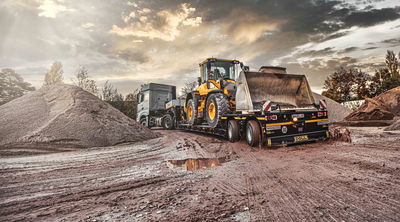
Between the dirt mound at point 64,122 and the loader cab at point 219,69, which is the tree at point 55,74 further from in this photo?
the loader cab at point 219,69

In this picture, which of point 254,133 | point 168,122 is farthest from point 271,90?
point 168,122

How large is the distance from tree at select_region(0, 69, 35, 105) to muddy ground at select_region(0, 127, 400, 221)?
30718 millimetres

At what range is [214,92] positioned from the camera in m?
8.77

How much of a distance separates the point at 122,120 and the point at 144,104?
23.8ft

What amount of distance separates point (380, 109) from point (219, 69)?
11.6m

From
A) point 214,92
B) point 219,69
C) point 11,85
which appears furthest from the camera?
point 11,85

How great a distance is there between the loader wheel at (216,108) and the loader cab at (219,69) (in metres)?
1.38

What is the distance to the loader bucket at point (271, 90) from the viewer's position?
21.9 ft

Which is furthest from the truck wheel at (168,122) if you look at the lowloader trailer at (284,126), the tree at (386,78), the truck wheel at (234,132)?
the tree at (386,78)

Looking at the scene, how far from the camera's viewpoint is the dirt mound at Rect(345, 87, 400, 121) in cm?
1334

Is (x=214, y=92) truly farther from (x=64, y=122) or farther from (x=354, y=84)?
(x=354, y=84)

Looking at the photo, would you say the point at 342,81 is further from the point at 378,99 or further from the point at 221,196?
the point at 221,196

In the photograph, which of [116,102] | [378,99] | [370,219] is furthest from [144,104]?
[378,99]

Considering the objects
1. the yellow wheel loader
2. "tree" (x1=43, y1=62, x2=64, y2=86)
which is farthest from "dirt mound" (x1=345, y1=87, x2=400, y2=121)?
"tree" (x1=43, y1=62, x2=64, y2=86)
